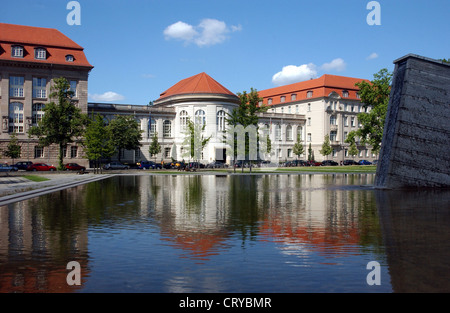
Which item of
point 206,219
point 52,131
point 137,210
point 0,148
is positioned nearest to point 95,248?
point 206,219

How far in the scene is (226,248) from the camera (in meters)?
9.81

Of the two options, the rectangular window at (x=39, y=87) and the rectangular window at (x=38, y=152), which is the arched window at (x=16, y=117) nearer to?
the rectangular window at (x=39, y=87)

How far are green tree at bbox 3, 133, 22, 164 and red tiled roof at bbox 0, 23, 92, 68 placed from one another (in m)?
11.7

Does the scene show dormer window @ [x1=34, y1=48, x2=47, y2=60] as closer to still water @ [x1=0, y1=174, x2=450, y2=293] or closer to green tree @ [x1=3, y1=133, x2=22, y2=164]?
green tree @ [x1=3, y1=133, x2=22, y2=164]

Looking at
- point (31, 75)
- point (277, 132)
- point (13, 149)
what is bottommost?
point (13, 149)

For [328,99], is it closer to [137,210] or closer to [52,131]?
[52,131]

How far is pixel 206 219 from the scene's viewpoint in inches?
569

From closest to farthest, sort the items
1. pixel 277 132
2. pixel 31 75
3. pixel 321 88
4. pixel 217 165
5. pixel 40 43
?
pixel 31 75
pixel 40 43
pixel 217 165
pixel 321 88
pixel 277 132

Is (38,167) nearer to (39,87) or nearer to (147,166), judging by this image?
(39,87)

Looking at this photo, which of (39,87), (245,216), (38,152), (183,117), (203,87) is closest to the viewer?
(245,216)

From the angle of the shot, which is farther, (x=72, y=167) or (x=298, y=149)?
(x=298, y=149)

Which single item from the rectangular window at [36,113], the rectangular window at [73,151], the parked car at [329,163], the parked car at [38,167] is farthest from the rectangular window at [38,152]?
the parked car at [329,163]

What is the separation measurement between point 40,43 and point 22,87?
7.28 metres

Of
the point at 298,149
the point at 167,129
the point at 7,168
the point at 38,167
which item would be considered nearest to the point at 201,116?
the point at 167,129
